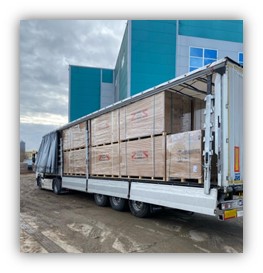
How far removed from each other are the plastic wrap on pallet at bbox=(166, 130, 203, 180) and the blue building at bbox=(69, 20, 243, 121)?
7.84 ft

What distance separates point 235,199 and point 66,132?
6.99m

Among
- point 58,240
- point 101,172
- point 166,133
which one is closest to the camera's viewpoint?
point 58,240

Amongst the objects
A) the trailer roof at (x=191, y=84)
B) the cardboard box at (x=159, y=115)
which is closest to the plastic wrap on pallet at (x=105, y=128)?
the trailer roof at (x=191, y=84)

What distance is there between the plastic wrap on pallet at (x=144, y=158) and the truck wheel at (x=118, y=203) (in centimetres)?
78

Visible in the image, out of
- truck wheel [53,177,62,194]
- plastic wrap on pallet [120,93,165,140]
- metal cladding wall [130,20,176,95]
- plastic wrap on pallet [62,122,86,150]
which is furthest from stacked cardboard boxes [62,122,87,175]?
plastic wrap on pallet [120,93,165,140]

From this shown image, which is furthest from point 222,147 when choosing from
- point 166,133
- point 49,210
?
A: point 49,210

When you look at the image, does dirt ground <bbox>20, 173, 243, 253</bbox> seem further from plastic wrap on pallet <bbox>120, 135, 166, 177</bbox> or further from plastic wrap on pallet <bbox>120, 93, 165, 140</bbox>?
plastic wrap on pallet <bbox>120, 93, 165, 140</bbox>

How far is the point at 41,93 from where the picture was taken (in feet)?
16.3

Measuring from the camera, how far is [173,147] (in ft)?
16.1

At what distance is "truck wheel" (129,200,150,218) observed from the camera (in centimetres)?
595

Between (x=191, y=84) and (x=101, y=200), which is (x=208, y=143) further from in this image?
(x=101, y=200)

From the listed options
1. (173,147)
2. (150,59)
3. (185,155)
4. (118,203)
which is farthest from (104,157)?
(150,59)
